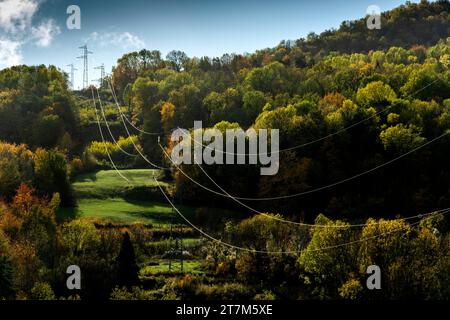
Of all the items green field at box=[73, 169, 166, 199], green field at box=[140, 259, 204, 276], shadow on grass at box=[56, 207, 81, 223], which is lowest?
green field at box=[140, 259, 204, 276]

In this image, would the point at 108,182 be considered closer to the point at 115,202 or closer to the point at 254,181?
the point at 115,202

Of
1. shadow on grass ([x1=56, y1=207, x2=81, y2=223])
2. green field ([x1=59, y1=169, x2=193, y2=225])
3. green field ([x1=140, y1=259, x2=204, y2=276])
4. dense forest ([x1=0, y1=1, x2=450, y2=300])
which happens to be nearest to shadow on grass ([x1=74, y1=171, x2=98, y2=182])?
green field ([x1=59, y1=169, x2=193, y2=225])

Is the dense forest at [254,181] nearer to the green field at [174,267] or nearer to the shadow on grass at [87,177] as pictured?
the green field at [174,267]

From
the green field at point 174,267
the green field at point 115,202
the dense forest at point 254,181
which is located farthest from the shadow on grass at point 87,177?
the green field at point 174,267

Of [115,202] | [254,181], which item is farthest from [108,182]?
[254,181]

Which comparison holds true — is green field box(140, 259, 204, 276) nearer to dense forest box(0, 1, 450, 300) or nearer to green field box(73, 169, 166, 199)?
dense forest box(0, 1, 450, 300)

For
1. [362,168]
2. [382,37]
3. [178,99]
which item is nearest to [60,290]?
[362,168]
